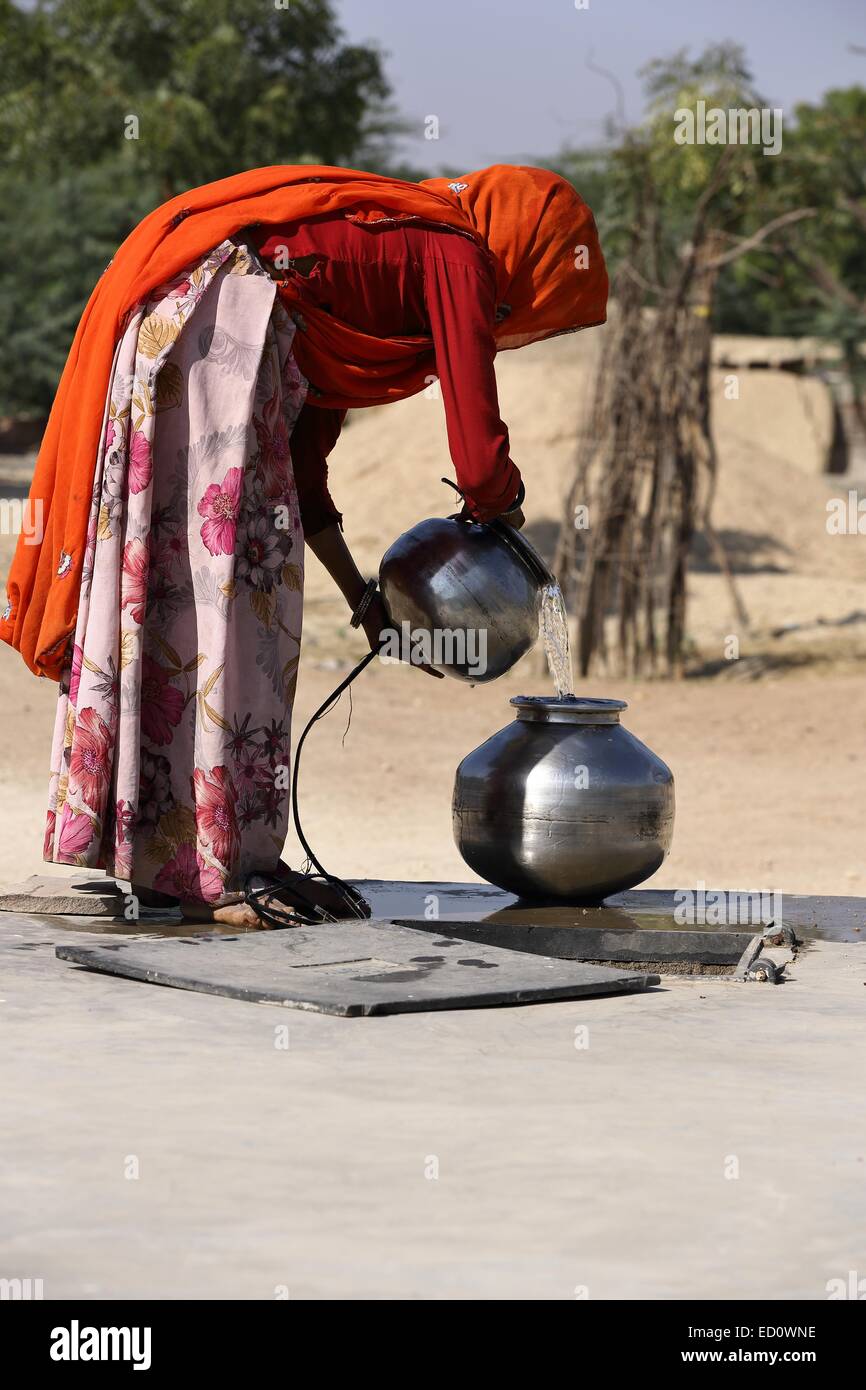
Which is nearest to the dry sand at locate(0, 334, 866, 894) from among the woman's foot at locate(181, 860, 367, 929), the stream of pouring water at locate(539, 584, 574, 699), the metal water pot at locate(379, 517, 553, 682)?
the woman's foot at locate(181, 860, 367, 929)

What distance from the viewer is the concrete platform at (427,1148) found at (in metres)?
2.04

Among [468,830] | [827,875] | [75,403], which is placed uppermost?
[75,403]

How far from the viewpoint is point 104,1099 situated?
8.54 feet

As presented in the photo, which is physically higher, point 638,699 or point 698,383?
point 698,383

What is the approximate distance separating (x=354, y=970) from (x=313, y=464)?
131 cm

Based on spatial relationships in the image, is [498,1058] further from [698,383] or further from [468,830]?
[698,383]

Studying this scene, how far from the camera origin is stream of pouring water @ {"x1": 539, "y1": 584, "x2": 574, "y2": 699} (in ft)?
13.4

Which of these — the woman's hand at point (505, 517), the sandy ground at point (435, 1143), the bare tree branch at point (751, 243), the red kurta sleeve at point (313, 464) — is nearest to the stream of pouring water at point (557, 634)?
the woman's hand at point (505, 517)

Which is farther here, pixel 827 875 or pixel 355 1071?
pixel 827 875

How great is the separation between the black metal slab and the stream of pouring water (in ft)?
2.31

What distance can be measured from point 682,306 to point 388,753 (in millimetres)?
3664

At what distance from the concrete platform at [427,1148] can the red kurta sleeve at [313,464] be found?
1.33 m

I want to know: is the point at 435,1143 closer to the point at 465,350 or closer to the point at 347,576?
the point at 465,350
